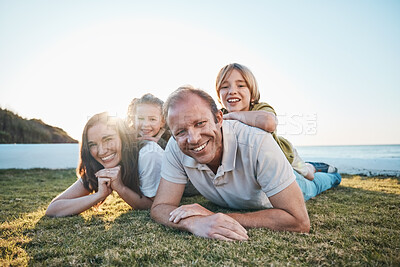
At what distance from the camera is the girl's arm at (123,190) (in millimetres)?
3055

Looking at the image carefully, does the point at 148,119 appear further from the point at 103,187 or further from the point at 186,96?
the point at 186,96

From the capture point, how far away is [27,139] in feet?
42.3

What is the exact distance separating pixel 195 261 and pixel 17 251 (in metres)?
1.48

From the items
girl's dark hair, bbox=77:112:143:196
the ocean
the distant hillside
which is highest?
girl's dark hair, bbox=77:112:143:196

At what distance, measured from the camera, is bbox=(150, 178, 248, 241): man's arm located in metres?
1.98

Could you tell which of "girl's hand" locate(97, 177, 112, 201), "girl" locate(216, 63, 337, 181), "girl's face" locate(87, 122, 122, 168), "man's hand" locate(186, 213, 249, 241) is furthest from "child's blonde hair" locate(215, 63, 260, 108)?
"man's hand" locate(186, 213, 249, 241)

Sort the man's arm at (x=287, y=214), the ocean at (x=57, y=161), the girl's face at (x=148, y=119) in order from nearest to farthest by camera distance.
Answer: the man's arm at (x=287, y=214)
the girl's face at (x=148, y=119)
the ocean at (x=57, y=161)

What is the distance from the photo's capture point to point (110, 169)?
10.3ft

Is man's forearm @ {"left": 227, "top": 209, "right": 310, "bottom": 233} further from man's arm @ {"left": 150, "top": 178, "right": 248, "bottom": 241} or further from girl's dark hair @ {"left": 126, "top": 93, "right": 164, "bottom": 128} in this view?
girl's dark hair @ {"left": 126, "top": 93, "right": 164, "bottom": 128}

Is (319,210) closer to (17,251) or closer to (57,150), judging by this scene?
(17,251)

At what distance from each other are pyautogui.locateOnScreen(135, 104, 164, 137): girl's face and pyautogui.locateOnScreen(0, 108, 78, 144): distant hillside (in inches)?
431

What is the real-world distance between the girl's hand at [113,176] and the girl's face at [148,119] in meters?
1.34

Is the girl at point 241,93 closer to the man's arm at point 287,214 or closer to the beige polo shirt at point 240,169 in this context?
the beige polo shirt at point 240,169

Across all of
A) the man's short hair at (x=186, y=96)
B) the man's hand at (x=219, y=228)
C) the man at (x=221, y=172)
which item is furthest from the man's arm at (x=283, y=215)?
the man's short hair at (x=186, y=96)
